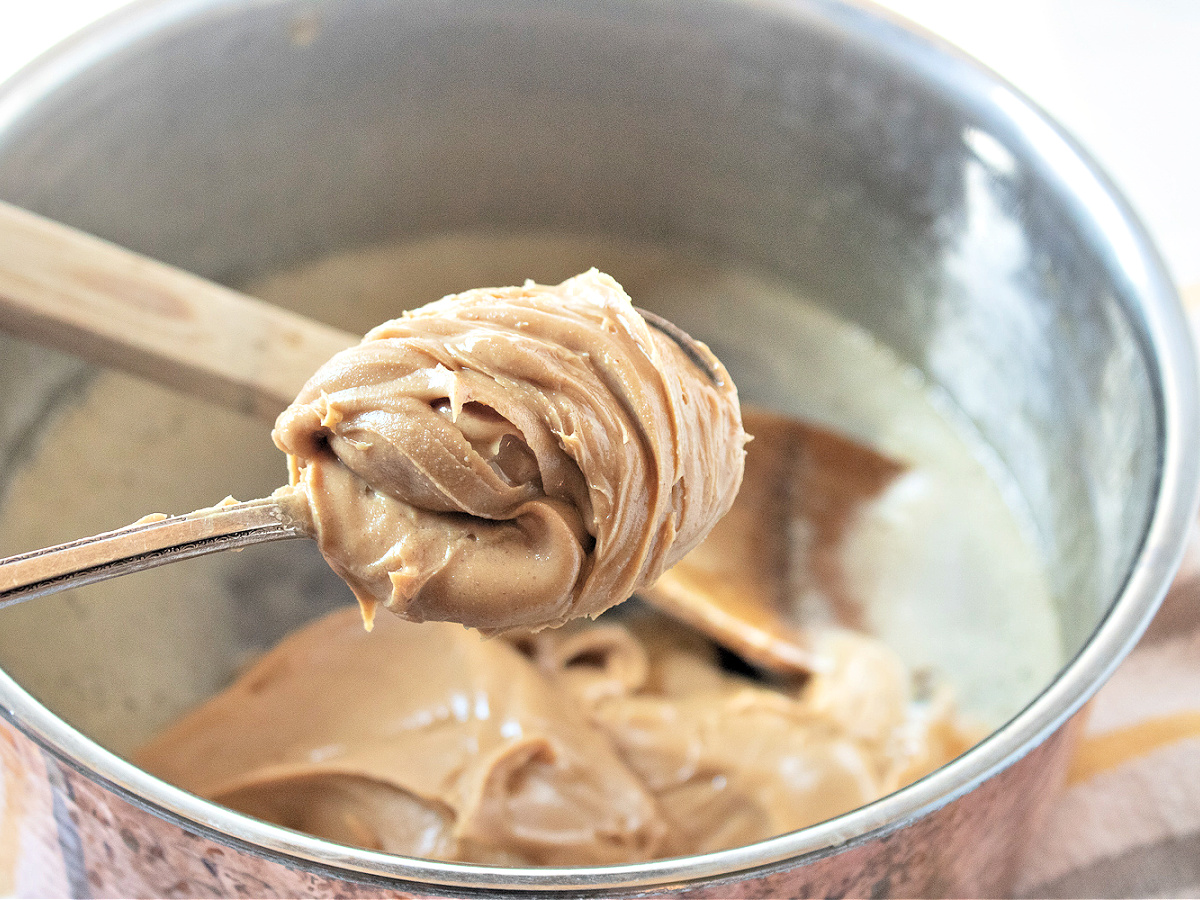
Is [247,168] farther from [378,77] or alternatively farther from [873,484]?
[873,484]

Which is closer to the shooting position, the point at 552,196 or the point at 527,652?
the point at 527,652

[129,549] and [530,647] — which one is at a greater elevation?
[129,549]

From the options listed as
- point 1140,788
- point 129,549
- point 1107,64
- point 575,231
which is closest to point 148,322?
point 129,549

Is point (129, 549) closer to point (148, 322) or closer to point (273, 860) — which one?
point (273, 860)

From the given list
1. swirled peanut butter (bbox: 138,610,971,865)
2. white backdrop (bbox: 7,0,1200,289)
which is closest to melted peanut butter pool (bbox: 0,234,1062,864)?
swirled peanut butter (bbox: 138,610,971,865)

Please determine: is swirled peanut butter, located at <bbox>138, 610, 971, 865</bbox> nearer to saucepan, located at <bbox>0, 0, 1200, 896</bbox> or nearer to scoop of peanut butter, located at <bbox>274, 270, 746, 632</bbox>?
saucepan, located at <bbox>0, 0, 1200, 896</bbox>

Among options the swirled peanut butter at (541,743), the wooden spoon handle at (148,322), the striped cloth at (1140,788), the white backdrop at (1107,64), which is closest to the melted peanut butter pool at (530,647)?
the swirled peanut butter at (541,743)

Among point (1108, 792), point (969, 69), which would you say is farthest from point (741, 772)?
point (969, 69)
